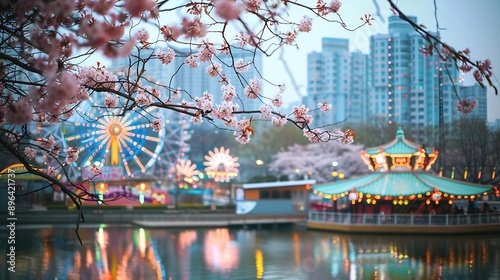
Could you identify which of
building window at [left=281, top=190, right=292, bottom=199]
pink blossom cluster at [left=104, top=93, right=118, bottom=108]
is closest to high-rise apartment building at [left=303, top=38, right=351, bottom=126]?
building window at [left=281, top=190, right=292, bottom=199]

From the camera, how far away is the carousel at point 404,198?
2862 cm

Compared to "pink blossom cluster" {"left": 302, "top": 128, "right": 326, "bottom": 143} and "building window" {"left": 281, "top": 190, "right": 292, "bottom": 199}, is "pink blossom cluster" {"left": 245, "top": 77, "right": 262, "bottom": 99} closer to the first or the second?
"pink blossom cluster" {"left": 302, "top": 128, "right": 326, "bottom": 143}

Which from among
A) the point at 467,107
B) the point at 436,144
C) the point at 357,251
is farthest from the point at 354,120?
the point at 467,107

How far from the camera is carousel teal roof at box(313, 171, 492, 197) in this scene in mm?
28906

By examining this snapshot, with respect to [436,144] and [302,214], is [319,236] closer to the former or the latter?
[302,214]

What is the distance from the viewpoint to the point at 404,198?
2969cm

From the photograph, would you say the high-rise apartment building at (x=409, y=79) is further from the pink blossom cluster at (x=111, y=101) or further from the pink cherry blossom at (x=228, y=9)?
the pink cherry blossom at (x=228, y=9)

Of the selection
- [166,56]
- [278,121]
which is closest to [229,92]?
[278,121]

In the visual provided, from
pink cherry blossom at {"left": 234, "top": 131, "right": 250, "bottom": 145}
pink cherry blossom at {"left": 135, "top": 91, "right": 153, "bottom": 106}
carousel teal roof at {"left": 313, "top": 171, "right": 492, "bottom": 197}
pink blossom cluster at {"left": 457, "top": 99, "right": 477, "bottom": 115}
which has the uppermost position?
pink cherry blossom at {"left": 135, "top": 91, "right": 153, "bottom": 106}

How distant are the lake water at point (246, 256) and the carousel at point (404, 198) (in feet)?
4.11

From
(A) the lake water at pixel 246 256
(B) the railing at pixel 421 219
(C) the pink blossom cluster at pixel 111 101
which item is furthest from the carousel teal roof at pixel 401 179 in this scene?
(C) the pink blossom cluster at pixel 111 101

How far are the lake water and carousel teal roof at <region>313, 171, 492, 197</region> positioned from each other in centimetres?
229

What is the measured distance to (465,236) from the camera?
1076 inches

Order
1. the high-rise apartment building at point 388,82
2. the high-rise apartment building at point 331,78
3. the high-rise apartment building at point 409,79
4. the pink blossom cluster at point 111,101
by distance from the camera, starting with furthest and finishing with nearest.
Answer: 1. the high-rise apartment building at point 331,78
2. the high-rise apartment building at point 409,79
3. the high-rise apartment building at point 388,82
4. the pink blossom cluster at point 111,101
